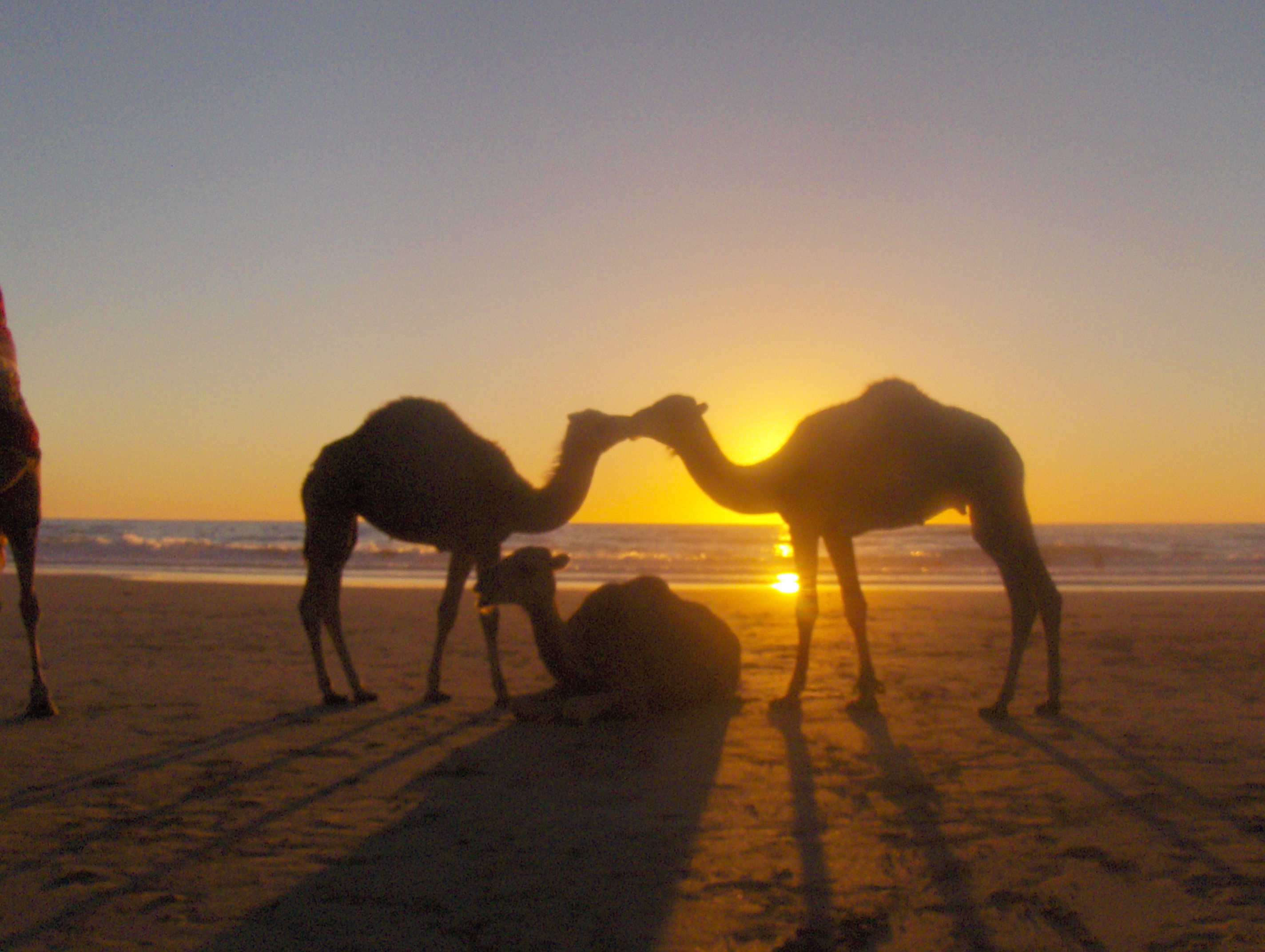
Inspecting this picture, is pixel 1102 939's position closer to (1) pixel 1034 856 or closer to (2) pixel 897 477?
(1) pixel 1034 856

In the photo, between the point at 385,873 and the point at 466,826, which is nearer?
the point at 385,873

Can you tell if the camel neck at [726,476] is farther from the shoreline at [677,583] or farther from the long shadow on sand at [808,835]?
the shoreline at [677,583]

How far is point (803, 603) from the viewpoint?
7.90 metres

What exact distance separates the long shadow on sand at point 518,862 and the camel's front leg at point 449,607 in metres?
2.01

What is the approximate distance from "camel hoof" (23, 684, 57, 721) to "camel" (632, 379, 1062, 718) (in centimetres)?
490

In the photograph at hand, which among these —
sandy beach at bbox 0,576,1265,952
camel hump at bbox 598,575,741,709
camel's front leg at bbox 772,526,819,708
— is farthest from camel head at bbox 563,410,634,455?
sandy beach at bbox 0,576,1265,952

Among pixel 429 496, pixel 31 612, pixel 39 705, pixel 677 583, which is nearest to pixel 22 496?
pixel 31 612

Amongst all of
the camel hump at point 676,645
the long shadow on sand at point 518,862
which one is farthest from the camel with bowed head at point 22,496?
the camel hump at point 676,645

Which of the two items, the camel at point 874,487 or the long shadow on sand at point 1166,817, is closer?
the long shadow on sand at point 1166,817

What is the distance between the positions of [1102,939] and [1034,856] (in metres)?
0.82

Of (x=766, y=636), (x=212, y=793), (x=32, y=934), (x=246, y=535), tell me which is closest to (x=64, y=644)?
(x=212, y=793)

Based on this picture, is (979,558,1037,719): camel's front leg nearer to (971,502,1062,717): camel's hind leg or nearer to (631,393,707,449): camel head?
(971,502,1062,717): camel's hind leg

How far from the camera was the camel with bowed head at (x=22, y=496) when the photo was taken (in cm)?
707

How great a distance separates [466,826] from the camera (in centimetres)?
A: 466
